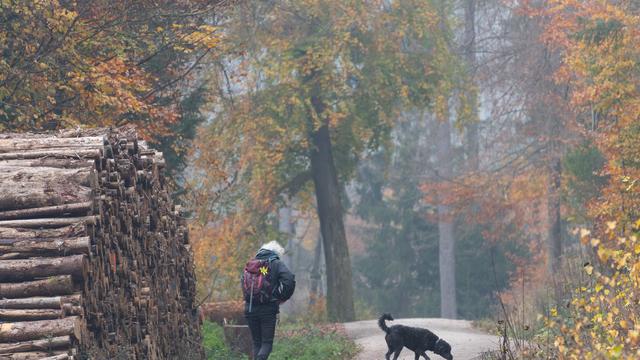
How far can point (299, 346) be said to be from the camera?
20.0 meters

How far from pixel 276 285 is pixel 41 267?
3.99 meters

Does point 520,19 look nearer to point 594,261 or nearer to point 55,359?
point 594,261

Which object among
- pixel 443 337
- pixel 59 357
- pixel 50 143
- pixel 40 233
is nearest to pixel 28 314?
pixel 59 357

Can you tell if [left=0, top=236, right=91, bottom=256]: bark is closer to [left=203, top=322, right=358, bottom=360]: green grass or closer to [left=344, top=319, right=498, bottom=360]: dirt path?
[left=203, top=322, right=358, bottom=360]: green grass

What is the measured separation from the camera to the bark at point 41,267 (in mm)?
9688

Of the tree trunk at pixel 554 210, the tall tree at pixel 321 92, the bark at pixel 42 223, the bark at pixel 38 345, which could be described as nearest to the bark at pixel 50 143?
the bark at pixel 42 223

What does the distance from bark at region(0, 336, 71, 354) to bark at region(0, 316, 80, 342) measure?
69 millimetres

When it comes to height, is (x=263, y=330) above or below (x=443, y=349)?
above

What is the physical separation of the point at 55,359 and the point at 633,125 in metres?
17.0

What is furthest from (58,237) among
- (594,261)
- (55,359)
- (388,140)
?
(388,140)

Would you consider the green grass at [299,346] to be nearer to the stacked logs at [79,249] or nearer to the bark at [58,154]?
the stacked logs at [79,249]

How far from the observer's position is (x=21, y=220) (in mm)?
10102

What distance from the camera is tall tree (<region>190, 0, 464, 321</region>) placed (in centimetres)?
2898

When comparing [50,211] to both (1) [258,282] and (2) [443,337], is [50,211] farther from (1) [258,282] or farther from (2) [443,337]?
(2) [443,337]
